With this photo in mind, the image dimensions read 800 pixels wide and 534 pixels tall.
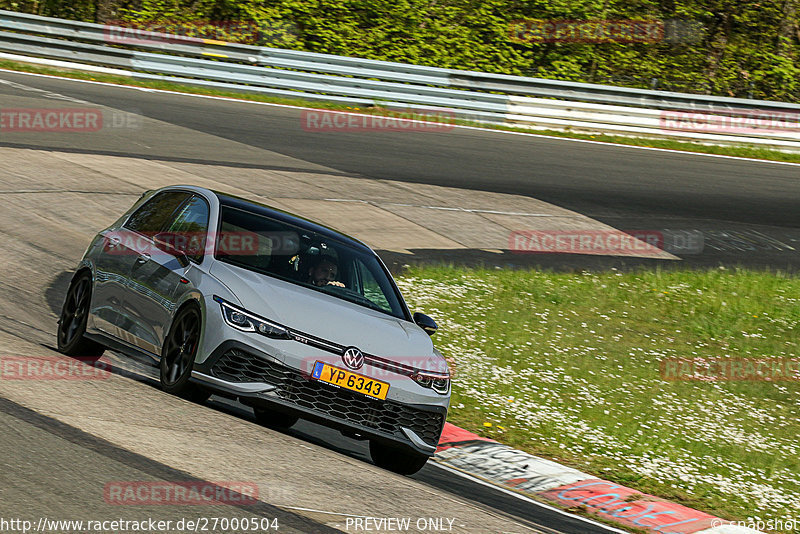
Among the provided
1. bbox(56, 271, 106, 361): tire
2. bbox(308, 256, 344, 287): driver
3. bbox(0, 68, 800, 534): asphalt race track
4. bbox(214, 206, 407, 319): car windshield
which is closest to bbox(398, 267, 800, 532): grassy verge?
bbox(0, 68, 800, 534): asphalt race track

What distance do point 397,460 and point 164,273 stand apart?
7.02ft

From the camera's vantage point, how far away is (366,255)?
860 centimetres

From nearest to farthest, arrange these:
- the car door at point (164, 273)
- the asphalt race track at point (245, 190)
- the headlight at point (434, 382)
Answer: the asphalt race track at point (245, 190) → the headlight at point (434, 382) → the car door at point (164, 273)

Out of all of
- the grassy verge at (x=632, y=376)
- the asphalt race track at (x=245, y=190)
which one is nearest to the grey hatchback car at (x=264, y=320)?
the asphalt race track at (x=245, y=190)

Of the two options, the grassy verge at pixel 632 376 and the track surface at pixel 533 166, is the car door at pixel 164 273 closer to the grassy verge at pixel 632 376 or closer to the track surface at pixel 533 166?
the grassy verge at pixel 632 376

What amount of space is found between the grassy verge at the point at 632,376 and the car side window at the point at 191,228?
2.88m

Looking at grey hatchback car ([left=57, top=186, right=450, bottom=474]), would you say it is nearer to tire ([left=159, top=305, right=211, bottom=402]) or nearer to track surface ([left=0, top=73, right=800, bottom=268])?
tire ([left=159, top=305, right=211, bottom=402])

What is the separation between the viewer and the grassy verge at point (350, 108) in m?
24.2

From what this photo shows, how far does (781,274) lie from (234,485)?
1224cm

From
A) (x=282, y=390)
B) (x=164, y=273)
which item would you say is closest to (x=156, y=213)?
(x=164, y=273)

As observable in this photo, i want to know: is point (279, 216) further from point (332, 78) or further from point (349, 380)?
point (332, 78)

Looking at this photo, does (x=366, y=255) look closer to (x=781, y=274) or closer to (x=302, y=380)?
(x=302, y=380)

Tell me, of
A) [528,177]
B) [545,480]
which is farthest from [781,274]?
[545,480]

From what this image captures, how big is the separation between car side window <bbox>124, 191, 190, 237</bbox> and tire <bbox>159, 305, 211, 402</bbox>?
130cm
